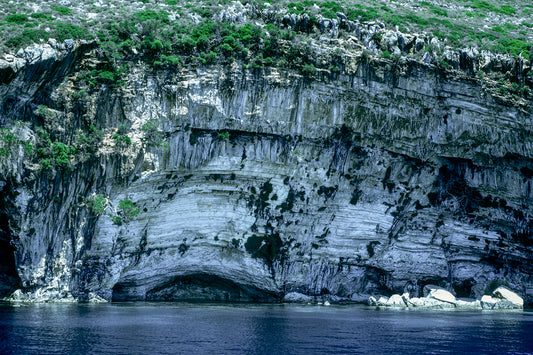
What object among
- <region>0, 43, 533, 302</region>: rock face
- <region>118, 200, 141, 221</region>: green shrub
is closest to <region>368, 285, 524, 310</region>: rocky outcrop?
<region>0, 43, 533, 302</region>: rock face

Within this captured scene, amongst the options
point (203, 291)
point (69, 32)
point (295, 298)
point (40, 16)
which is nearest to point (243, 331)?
point (295, 298)

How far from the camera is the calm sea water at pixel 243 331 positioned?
23469 millimetres

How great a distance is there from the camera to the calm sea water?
23.5 meters

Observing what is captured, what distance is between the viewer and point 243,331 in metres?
28.2

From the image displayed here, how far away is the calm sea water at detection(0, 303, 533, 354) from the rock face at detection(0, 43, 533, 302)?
538 centimetres

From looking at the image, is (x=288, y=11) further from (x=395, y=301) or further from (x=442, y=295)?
(x=442, y=295)

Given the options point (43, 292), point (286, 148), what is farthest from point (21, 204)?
point (286, 148)

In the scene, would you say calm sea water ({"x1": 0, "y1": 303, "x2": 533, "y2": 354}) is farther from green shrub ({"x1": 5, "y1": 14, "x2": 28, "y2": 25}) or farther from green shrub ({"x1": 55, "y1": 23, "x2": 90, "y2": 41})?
green shrub ({"x1": 5, "y1": 14, "x2": 28, "y2": 25})

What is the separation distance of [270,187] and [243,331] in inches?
717

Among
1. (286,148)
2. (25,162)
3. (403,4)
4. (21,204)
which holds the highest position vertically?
(403,4)

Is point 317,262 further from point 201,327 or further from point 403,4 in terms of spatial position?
point 403,4

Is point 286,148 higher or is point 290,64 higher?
point 290,64

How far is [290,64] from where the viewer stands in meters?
44.5

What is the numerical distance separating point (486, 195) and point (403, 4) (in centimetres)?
2805
